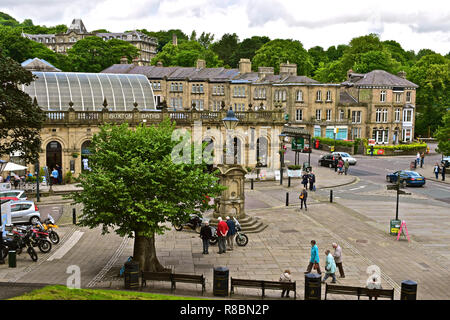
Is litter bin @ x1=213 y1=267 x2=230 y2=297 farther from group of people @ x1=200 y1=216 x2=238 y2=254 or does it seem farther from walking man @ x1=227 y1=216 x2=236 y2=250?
walking man @ x1=227 y1=216 x2=236 y2=250

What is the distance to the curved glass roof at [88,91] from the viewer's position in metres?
43.7

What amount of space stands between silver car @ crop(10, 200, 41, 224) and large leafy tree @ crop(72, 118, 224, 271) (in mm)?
9107

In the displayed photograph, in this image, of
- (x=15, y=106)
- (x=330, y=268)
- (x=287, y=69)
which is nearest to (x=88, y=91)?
(x=15, y=106)

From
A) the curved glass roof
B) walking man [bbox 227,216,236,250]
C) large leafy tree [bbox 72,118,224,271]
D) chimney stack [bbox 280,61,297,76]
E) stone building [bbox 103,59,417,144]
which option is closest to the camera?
large leafy tree [bbox 72,118,224,271]

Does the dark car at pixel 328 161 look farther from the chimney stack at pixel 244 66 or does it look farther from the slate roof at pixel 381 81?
the chimney stack at pixel 244 66

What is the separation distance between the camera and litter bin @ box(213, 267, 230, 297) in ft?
53.2

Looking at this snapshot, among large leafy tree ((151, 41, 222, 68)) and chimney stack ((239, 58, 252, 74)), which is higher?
large leafy tree ((151, 41, 222, 68))

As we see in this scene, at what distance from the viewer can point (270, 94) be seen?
243ft

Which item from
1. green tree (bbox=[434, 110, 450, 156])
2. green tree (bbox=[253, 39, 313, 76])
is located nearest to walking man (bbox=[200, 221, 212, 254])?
green tree (bbox=[434, 110, 450, 156])

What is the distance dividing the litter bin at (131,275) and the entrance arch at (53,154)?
25.1 m

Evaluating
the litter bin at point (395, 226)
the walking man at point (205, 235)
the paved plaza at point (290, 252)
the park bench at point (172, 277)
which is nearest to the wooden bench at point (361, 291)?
the paved plaza at point (290, 252)

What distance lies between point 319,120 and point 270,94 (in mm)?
8295

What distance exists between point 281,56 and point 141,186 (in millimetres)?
83856
